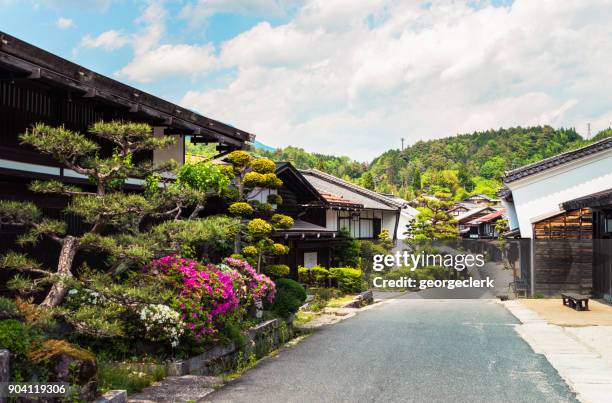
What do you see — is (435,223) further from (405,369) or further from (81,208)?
(81,208)

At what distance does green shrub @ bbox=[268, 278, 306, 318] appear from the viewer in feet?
51.5

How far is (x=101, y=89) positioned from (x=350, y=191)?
32.2 m

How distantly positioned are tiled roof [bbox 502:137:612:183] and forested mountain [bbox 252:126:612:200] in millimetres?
92147

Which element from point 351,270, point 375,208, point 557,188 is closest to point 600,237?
point 557,188

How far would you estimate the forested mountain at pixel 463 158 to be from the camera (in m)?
134

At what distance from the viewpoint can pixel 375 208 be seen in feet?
125

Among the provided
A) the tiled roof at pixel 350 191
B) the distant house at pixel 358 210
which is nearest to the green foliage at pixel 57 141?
the distant house at pixel 358 210

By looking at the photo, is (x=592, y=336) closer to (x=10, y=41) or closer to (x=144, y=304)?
(x=144, y=304)

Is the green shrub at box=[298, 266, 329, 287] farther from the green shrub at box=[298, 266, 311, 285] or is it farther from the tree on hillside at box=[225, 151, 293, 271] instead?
the tree on hillside at box=[225, 151, 293, 271]

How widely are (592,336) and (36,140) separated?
14.2 metres

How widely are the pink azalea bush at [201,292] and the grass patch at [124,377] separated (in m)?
1.00

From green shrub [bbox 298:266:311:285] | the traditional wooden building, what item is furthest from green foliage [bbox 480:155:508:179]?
the traditional wooden building

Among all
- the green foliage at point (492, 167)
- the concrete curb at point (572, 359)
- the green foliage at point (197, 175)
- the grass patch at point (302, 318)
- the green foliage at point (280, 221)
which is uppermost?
the green foliage at point (492, 167)

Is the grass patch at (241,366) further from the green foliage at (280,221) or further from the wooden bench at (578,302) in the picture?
Answer: the wooden bench at (578,302)
